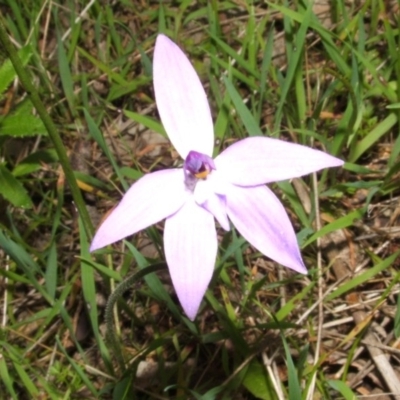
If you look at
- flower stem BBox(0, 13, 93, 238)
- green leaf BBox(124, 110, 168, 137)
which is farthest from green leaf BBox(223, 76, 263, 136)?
flower stem BBox(0, 13, 93, 238)

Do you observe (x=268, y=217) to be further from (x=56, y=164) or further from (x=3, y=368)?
(x=56, y=164)

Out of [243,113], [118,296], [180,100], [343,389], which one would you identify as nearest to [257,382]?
[343,389]

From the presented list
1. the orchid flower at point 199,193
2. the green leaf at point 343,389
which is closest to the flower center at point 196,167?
the orchid flower at point 199,193

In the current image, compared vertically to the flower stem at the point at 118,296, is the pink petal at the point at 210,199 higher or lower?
higher

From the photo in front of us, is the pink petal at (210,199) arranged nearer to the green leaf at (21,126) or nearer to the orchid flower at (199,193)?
→ the orchid flower at (199,193)

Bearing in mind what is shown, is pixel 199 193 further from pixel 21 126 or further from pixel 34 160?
pixel 34 160

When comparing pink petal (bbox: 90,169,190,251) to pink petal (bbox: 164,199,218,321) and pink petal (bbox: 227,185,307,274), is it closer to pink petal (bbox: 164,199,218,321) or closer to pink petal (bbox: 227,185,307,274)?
pink petal (bbox: 164,199,218,321)

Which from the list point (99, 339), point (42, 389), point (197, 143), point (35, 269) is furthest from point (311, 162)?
point (42, 389)
